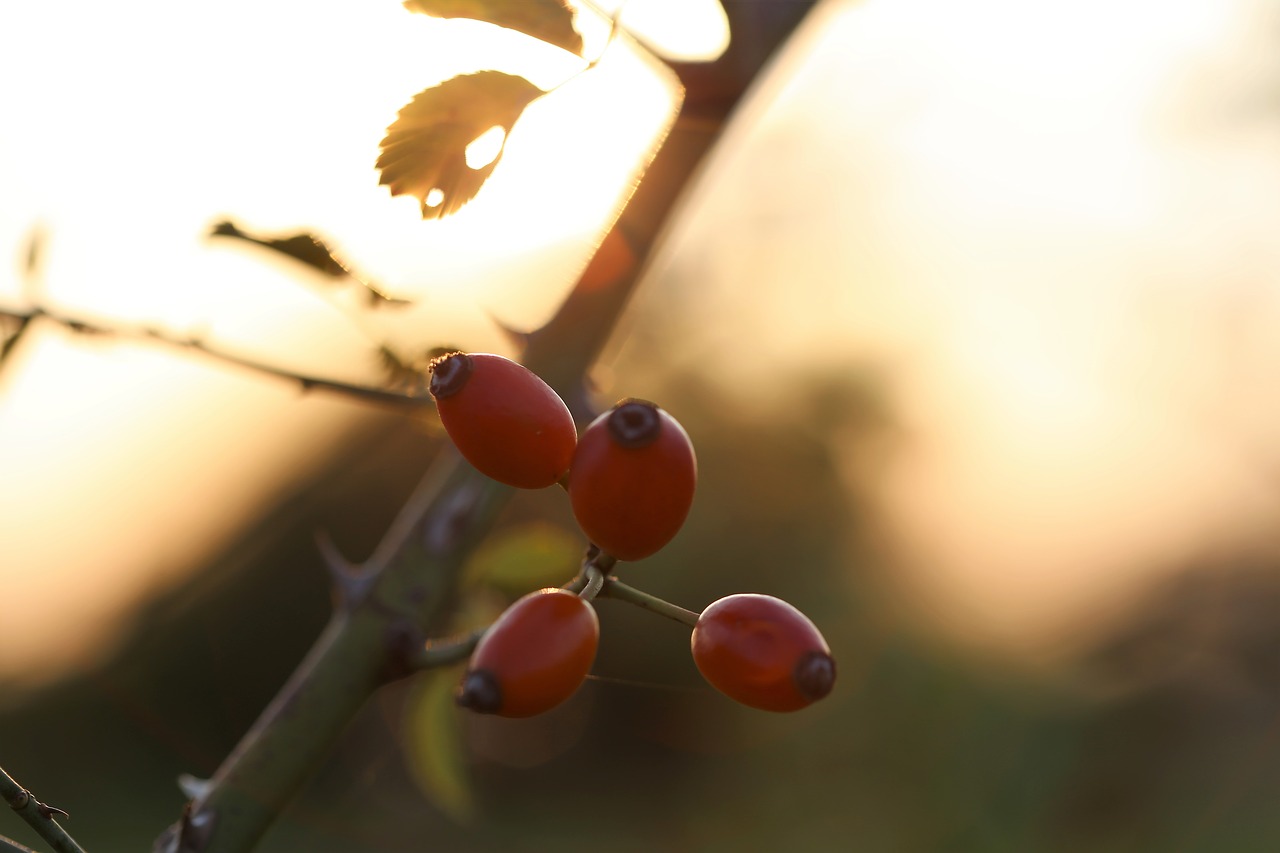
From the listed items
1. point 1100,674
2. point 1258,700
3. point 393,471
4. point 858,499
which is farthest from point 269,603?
point 1258,700

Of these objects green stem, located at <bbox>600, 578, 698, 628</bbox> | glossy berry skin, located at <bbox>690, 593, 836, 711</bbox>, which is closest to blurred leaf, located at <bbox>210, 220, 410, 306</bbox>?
green stem, located at <bbox>600, 578, 698, 628</bbox>

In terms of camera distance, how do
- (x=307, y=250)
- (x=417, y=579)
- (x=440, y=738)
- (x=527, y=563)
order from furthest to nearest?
(x=527, y=563), (x=440, y=738), (x=417, y=579), (x=307, y=250)

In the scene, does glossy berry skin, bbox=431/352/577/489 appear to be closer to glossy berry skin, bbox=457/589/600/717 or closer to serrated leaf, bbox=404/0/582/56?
glossy berry skin, bbox=457/589/600/717

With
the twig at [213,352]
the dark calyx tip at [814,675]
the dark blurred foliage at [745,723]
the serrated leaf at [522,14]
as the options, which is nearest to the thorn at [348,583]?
the twig at [213,352]

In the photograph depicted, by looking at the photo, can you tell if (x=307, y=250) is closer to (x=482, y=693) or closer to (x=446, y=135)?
(x=446, y=135)

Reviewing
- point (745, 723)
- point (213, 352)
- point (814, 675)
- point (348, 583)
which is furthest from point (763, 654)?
point (745, 723)

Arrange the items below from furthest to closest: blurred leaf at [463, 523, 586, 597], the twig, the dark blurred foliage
A: the dark blurred foliage, blurred leaf at [463, 523, 586, 597], the twig

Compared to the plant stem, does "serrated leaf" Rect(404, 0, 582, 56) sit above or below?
above
